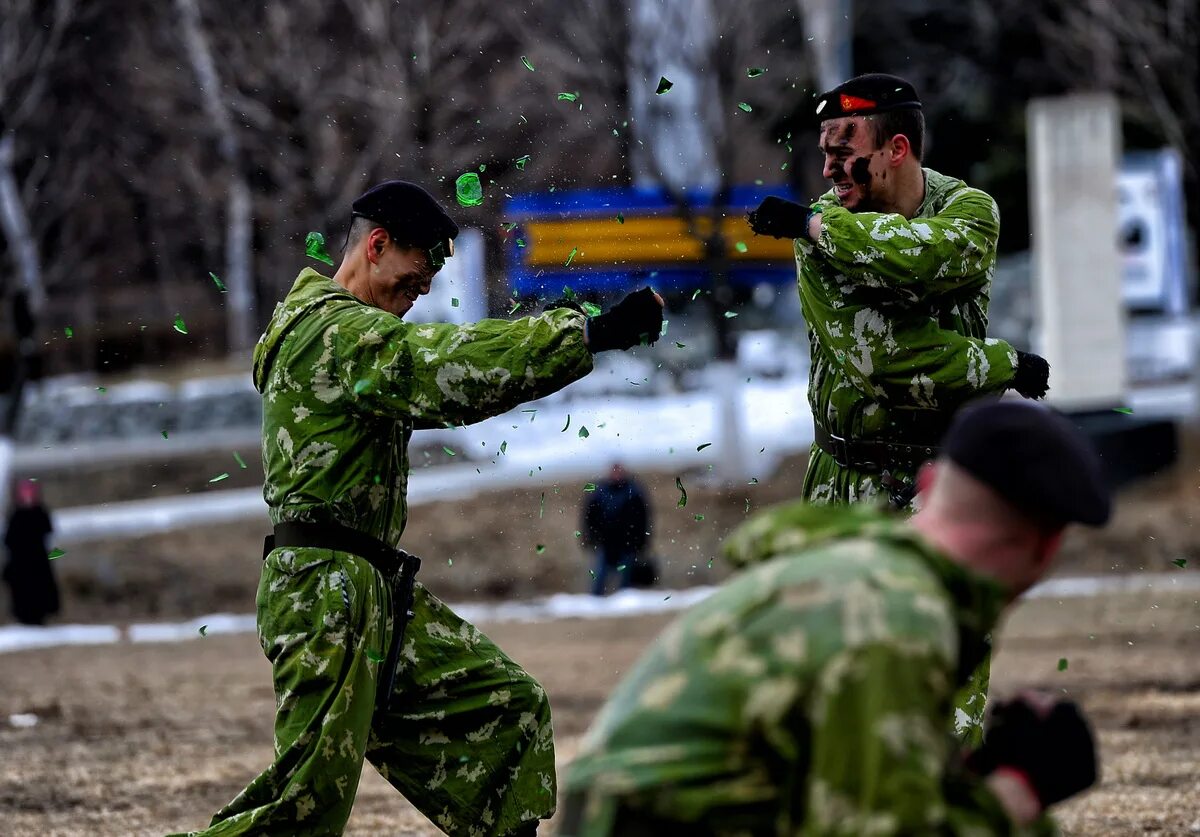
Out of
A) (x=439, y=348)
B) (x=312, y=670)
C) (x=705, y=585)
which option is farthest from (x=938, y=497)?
(x=705, y=585)

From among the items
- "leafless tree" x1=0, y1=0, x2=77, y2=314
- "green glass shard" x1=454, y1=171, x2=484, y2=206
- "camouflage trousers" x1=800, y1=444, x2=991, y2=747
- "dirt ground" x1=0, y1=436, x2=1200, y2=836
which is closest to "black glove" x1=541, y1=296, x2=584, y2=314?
"green glass shard" x1=454, y1=171, x2=484, y2=206

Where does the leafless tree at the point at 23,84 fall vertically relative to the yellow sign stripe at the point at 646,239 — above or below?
above

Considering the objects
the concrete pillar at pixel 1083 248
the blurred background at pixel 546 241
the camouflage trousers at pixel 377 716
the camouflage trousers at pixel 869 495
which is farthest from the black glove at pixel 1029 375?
the concrete pillar at pixel 1083 248

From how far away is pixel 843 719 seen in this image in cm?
228

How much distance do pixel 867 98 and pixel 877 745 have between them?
133 inches

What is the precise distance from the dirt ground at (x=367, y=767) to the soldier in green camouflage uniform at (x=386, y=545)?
1896mm

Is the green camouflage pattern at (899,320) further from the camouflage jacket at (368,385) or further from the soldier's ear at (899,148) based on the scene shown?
the camouflage jacket at (368,385)

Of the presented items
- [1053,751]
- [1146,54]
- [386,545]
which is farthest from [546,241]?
[1053,751]

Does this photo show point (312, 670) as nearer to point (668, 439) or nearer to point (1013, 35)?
point (668, 439)

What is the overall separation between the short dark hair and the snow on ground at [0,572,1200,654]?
10619 millimetres

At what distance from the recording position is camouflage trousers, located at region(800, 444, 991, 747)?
4891mm

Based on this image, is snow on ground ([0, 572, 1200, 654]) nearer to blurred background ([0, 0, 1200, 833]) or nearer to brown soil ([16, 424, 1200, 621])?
blurred background ([0, 0, 1200, 833])

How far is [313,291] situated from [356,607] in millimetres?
913

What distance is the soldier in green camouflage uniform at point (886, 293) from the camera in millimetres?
5012
